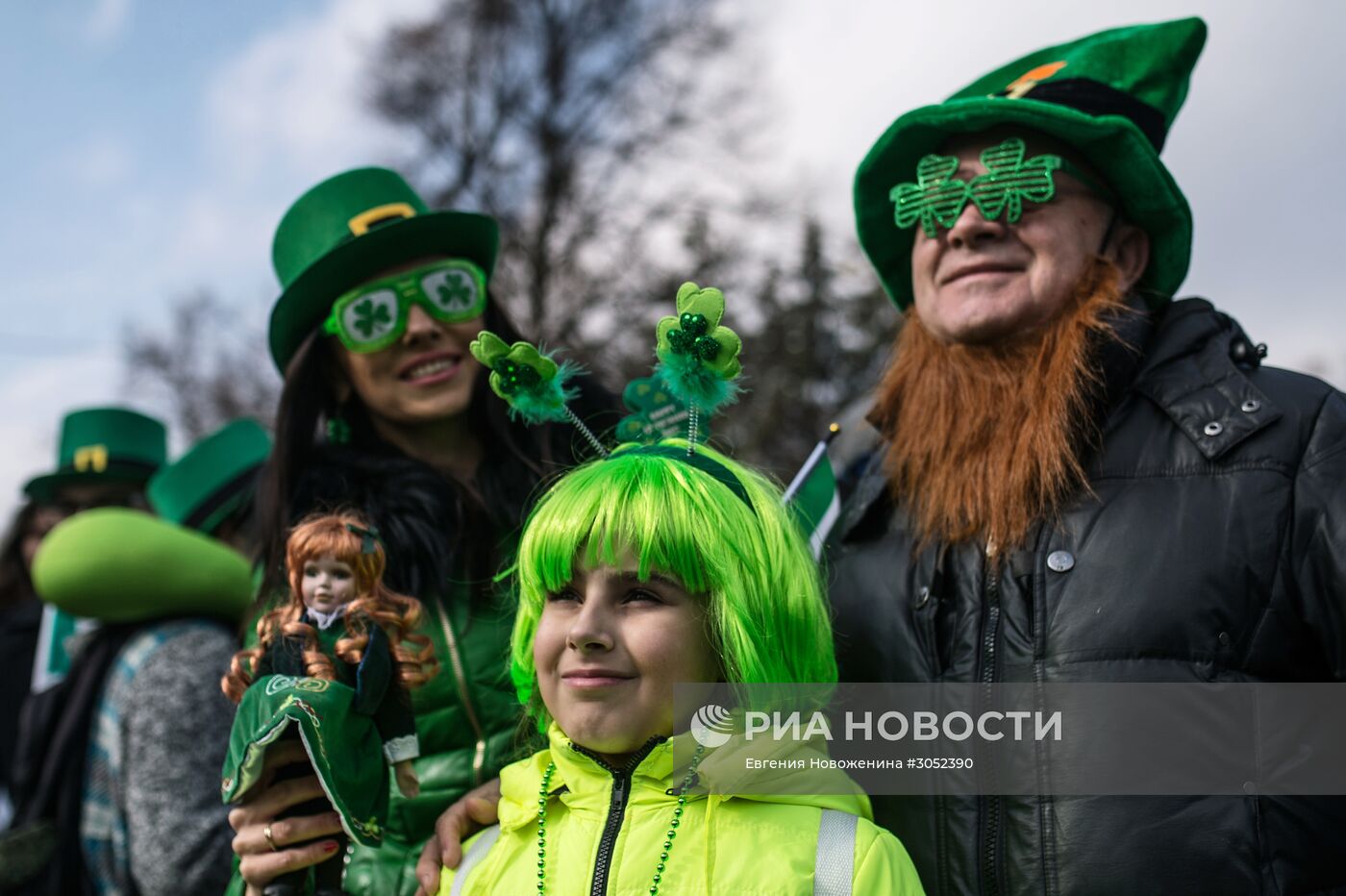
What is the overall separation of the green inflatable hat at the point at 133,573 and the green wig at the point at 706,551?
1.61 meters

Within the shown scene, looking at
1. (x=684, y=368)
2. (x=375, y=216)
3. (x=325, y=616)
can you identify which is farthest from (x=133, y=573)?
(x=684, y=368)

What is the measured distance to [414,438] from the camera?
3100 millimetres

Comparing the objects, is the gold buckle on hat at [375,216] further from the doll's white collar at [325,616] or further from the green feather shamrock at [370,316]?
the doll's white collar at [325,616]

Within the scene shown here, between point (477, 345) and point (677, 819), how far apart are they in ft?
3.09

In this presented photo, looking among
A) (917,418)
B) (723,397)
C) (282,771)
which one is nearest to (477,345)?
(723,397)

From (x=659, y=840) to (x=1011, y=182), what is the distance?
5.23 feet

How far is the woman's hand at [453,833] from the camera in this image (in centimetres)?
229

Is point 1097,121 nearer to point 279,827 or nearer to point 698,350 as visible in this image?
point 698,350

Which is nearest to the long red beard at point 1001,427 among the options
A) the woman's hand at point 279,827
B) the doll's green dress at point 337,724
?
the doll's green dress at point 337,724

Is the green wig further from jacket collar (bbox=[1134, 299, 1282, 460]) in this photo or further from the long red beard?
jacket collar (bbox=[1134, 299, 1282, 460])

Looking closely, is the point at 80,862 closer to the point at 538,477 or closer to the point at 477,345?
the point at 538,477

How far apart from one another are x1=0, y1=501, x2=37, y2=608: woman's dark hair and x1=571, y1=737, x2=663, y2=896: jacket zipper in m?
3.91

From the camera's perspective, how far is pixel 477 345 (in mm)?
2307

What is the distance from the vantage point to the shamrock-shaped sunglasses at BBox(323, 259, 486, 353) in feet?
9.69
